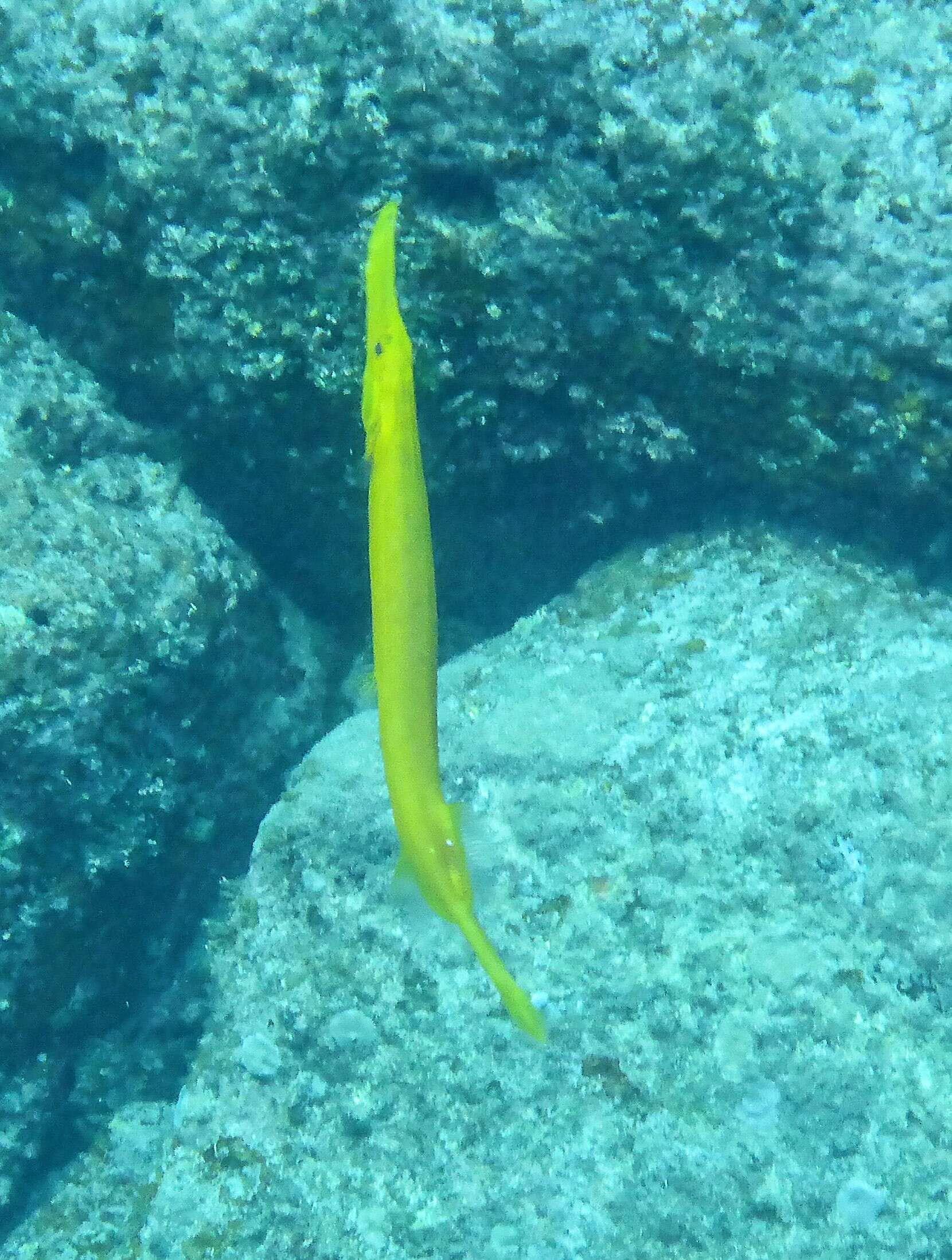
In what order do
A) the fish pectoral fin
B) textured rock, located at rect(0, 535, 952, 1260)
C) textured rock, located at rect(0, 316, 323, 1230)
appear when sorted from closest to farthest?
the fish pectoral fin, textured rock, located at rect(0, 535, 952, 1260), textured rock, located at rect(0, 316, 323, 1230)

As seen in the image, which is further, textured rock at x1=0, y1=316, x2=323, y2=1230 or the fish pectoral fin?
textured rock at x1=0, y1=316, x2=323, y2=1230

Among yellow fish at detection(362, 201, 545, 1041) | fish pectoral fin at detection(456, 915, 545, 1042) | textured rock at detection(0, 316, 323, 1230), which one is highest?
textured rock at detection(0, 316, 323, 1230)

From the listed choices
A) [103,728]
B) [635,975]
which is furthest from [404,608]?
[103,728]

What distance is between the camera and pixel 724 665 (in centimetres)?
250

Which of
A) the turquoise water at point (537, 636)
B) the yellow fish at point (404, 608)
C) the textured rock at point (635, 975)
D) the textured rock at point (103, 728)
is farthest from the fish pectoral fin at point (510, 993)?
the textured rock at point (103, 728)

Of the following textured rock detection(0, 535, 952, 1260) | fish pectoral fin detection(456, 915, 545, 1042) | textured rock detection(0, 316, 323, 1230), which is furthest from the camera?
textured rock detection(0, 316, 323, 1230)

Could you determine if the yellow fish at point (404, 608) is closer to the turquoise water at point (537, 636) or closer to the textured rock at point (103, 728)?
the turquoise water at point (537, 636)

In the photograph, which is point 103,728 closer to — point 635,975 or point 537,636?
point 537,636

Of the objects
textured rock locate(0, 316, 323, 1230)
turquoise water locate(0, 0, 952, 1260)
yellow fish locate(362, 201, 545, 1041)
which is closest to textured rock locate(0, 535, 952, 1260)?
turquoise water locate(0, 0, 952, 1260)

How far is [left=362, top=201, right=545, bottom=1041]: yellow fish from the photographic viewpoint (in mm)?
1396

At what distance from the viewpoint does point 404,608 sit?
4.73ft

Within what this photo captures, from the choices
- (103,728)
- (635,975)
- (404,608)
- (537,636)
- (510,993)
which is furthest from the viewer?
(537,636)

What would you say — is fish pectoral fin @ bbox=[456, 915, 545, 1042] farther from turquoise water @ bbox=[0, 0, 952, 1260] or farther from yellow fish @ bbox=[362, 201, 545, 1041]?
turquoise water @ bbox=[0, 0, 952, 1260]

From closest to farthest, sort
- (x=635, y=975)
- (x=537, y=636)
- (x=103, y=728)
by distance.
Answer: (x=635, y=975), (x=103, y=728), (x=537, y=636)
